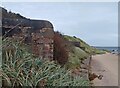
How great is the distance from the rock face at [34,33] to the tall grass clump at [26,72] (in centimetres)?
85

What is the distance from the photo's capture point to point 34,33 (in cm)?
647

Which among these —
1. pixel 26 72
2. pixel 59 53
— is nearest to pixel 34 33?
pixel 59 53

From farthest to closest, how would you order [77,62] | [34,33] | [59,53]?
[77,62] → [59,53] → [34,33]

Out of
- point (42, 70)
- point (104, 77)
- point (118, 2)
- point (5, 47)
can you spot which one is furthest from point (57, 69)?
point (104, 77)

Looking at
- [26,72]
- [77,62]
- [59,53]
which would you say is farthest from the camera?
[77,62]

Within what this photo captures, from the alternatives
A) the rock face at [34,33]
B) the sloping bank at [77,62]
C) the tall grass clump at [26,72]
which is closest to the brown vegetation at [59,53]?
the sloping bank at [77,62]

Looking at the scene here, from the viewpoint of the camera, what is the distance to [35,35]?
254 inches

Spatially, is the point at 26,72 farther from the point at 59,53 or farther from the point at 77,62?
the point at 77,62

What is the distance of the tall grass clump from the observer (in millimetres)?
4500

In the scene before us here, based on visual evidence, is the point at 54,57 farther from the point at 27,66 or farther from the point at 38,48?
the point at 27,66

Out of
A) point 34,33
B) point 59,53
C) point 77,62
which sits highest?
point 34,33

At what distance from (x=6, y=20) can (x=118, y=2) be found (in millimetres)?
2848

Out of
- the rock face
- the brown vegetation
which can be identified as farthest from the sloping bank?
the rock face

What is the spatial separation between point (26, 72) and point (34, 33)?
1929 millimetres
